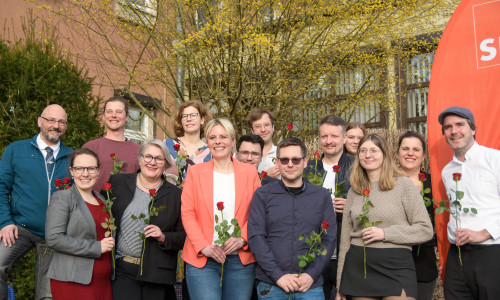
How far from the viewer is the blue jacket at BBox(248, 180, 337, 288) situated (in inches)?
125

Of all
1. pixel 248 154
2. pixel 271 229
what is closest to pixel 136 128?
pixel 248 154

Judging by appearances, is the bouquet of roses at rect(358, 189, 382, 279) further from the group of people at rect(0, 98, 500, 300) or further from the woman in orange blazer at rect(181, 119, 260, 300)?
the woman in orange blazer at rect(181, 119, 260, 300)

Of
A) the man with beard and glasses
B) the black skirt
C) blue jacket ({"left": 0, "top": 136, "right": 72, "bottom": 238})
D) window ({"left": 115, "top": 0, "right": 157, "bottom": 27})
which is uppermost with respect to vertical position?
window ({"left": 115, "top": 0, "right": 157, "bottom": 27})

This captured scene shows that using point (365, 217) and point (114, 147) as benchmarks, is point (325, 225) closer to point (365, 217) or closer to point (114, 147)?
point (365, 217)

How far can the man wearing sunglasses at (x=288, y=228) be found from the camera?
3137 mm

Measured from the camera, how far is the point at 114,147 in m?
4.28

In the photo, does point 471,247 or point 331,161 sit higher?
point 331,161

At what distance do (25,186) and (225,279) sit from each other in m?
2.04

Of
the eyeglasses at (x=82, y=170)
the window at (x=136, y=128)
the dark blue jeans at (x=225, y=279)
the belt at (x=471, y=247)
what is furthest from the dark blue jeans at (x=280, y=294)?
the window at (x=136, y=128)

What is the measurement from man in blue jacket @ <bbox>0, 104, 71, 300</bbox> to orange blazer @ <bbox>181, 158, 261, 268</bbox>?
4.42ft

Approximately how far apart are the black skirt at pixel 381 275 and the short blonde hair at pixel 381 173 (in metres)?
0.44

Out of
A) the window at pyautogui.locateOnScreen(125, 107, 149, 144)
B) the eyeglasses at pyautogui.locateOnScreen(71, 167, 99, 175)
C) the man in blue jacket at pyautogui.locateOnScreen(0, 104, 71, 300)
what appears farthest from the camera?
the window at pyautogui.locateOnScreen(125, 107, 149, 144)

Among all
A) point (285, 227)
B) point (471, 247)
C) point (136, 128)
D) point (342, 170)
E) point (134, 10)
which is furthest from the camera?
point (136, 128)

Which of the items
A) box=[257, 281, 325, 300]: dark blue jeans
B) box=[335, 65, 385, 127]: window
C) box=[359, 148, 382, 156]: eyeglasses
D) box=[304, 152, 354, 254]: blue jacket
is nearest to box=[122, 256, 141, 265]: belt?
box=[257, 281, 325, 300]: dark blue jeans
